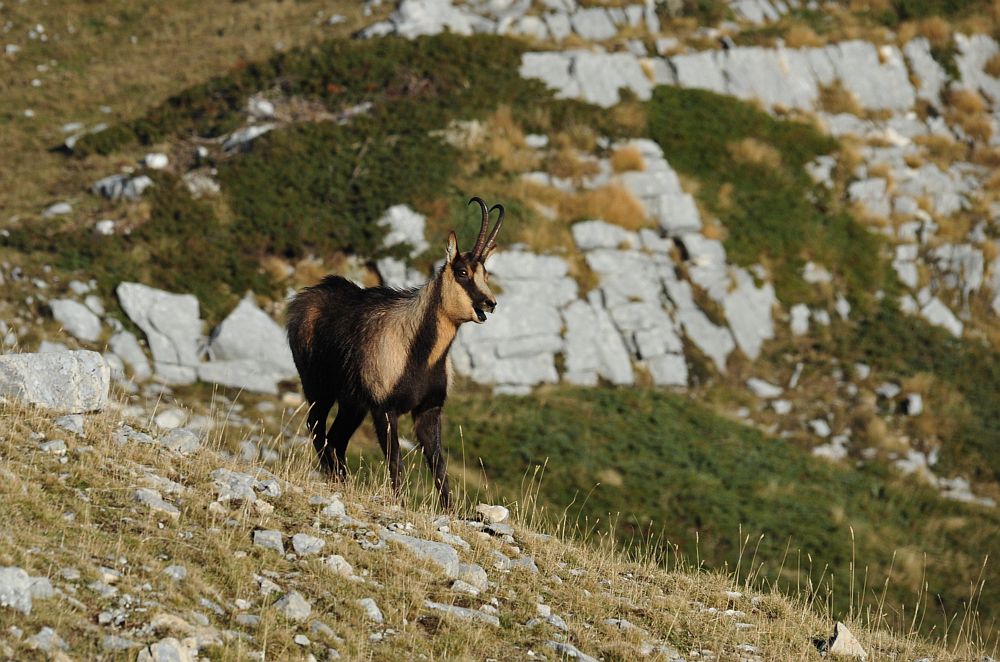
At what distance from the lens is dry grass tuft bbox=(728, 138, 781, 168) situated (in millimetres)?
32469

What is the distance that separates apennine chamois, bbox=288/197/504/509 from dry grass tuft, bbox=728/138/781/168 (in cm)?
2153

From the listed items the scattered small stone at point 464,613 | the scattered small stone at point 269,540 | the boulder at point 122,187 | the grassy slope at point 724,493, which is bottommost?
the grassy slope at point 724,493

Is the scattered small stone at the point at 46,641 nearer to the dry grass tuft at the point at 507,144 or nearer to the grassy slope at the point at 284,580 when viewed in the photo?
the grassy slope at the point at 284,580

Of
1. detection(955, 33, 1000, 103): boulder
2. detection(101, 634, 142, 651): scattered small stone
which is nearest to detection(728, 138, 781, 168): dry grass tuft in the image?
detection(955, 33, 1000, 103): boulder

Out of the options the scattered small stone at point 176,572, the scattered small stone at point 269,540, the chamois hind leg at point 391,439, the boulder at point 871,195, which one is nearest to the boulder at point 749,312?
the boulder at point 871,195

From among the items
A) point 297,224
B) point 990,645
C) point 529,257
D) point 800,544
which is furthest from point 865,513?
point 297,224

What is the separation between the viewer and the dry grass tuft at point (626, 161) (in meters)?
30.4

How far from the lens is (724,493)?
21953 mm

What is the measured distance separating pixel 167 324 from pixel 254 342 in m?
1.87

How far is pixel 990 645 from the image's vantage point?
17.8 m

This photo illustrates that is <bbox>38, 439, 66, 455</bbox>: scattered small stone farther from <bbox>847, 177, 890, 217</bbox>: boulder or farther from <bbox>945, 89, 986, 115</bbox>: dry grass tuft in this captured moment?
<bbox>945, 89, 986, 115</bbox>: dry grass tuft

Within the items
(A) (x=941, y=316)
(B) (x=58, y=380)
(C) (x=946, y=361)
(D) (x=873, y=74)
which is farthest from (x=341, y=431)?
(D) (x=873, y=74)

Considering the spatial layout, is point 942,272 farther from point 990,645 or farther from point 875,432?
point 990,645

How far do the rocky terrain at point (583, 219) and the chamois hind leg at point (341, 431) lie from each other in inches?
214
